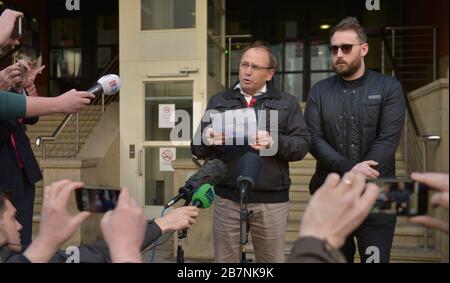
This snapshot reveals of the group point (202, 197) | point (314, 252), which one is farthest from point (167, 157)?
point (314, 252)

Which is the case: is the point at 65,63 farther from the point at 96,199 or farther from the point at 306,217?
the point at 306,217

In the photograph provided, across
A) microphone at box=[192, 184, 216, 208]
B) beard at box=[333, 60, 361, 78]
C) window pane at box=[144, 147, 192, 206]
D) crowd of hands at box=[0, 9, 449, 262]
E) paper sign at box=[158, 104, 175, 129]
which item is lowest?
window pane at box=[144, 147, 192, 206]

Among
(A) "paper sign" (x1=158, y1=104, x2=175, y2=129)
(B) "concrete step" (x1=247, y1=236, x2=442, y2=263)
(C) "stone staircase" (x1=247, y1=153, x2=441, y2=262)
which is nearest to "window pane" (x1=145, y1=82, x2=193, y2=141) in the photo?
(A) "paper sign" (x1=158, y1=104, x2=175, y2=129)

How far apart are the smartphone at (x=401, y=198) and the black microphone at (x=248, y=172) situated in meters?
0.65

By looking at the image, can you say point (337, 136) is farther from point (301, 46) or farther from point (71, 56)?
point (71, 56)

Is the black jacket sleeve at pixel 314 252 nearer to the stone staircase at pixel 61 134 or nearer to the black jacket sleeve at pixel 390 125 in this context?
the black jacket sleeve at pixel 390 125

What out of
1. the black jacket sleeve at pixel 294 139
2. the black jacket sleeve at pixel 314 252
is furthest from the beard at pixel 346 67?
the black jacket sleeve at pixel 314 252

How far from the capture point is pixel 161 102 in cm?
725

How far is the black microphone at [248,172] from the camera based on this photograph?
1906 mm

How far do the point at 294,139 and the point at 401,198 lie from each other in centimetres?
140

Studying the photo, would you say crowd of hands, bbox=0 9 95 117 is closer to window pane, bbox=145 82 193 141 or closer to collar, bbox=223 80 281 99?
collar, bbox=223 80 281 99

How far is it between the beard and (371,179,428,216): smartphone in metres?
1.48

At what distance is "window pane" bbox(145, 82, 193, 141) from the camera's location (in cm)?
718
